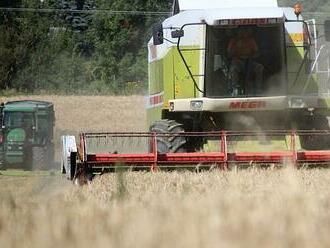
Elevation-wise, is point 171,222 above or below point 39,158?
below

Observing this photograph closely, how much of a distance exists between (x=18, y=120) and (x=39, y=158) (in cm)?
155

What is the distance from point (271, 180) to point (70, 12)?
219 ft

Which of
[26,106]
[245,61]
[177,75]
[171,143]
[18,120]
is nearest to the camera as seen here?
[171,143]

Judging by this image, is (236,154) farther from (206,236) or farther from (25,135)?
(25,135)

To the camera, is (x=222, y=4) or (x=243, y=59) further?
(x=222, y=4)

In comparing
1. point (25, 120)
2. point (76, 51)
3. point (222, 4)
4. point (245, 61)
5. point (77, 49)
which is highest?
point (77, 49)

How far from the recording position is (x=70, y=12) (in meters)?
73.7

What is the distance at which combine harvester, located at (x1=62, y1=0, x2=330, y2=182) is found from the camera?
1085cm

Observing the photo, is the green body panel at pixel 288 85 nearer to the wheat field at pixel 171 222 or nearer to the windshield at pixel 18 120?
the wheat field at pixel 171 222

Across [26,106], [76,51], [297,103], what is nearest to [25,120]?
[26,106]

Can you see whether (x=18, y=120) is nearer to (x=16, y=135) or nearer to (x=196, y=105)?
(x=16, y=135)

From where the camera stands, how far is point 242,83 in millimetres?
11023

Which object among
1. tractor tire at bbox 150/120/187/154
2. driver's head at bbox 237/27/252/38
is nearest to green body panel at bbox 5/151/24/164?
tractor tire at bbox 150/120/187/154

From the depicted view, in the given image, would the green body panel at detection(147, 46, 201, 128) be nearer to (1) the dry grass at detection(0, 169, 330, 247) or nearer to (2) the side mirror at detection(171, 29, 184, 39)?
(2) the side mirror at detection(171, 29, 184, 39)
